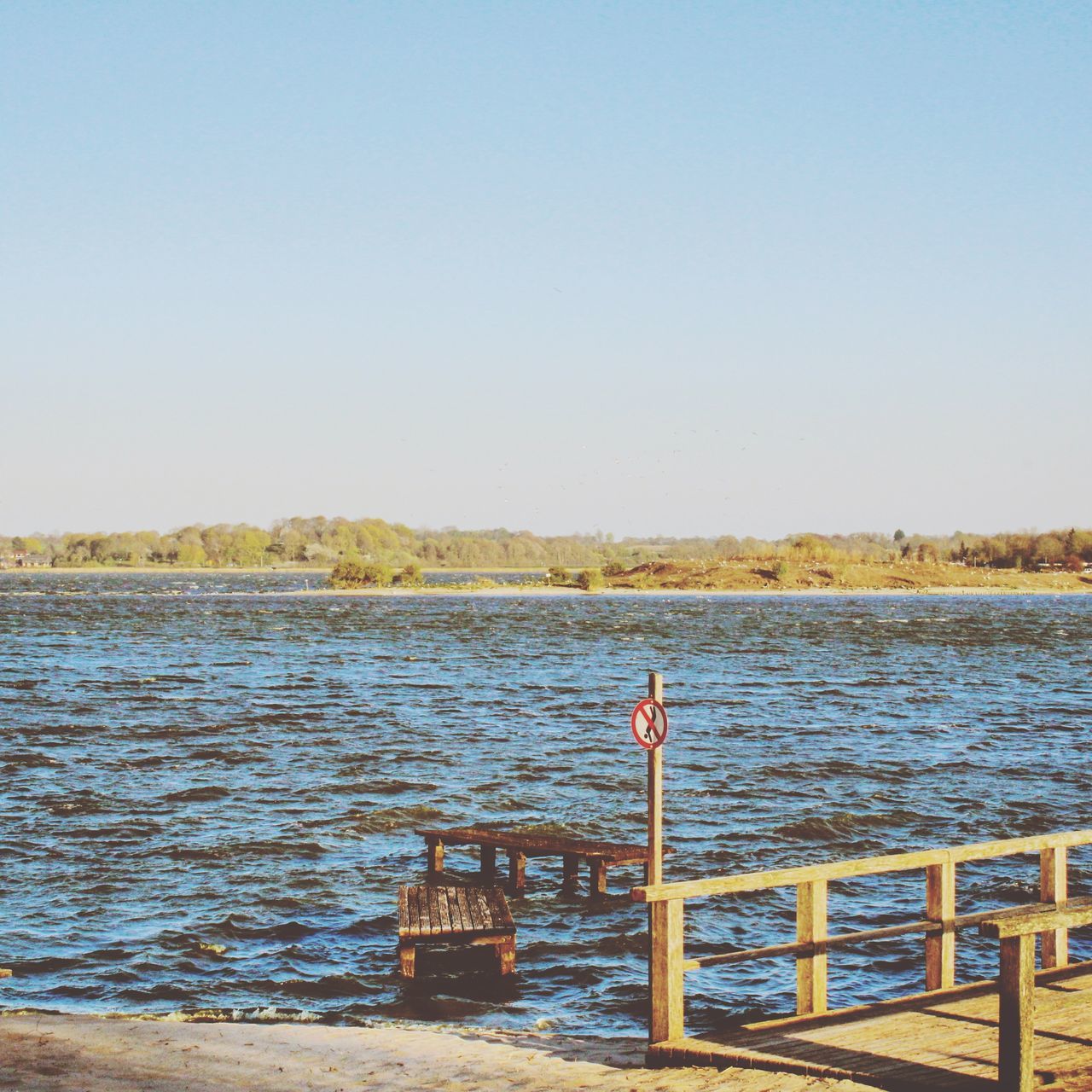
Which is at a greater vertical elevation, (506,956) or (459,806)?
(506,956)

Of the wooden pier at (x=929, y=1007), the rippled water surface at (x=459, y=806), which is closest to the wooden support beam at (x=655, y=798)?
the wooden pier at (x=929, y=1007)

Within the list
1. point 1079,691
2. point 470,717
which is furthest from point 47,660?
point 1079,691

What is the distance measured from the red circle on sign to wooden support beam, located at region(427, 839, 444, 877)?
833 centimetres

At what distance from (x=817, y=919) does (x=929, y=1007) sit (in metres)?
1.05

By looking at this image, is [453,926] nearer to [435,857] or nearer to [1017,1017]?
[435,857]

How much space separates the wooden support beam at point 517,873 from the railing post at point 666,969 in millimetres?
8760

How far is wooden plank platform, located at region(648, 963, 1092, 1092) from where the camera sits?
29.1 ft

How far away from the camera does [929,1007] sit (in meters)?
10.4

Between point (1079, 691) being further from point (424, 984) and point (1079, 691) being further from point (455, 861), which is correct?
point (424, 984)

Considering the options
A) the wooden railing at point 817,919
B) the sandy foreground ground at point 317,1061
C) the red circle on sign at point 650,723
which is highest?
the red circle on sign at point 650,723

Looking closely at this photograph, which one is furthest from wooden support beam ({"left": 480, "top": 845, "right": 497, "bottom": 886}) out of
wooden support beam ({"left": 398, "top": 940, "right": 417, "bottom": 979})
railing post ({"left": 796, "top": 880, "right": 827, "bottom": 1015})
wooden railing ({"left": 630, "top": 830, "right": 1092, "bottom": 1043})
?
railing post ({"left": 796, "top": 880, "right": 827, "bottom": 1015})

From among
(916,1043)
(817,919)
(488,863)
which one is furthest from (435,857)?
(916,1043)

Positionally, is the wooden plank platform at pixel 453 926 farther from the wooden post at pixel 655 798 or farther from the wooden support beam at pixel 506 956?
the wooden post at pixel 655 798

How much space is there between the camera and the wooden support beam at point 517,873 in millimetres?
18719
